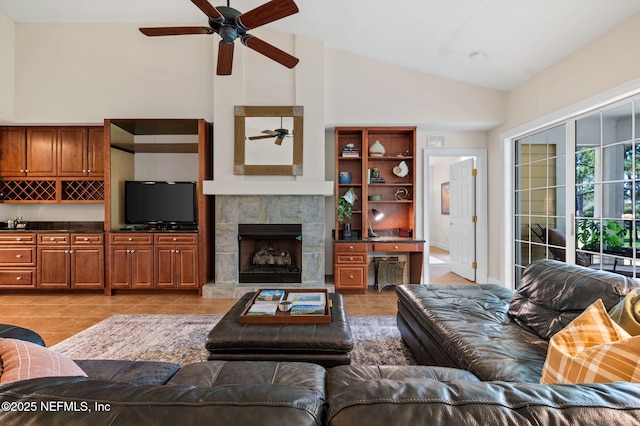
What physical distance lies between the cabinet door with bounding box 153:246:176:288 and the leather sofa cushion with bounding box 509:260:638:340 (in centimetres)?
399

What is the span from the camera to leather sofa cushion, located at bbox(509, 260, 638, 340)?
5.42 ft

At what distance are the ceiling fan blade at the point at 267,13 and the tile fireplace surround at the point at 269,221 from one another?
8.17 feet

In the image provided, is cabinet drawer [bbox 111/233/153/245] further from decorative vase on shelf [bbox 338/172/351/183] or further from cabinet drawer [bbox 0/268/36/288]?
decorative vase on shelf [bbox 338/172/351/183]

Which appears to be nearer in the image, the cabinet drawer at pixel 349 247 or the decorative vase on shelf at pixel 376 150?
the cabinet drawer at pixel 349 247

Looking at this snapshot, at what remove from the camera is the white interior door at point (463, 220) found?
5133mm

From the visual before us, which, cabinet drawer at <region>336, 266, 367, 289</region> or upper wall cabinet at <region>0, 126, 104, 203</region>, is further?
upper wall cabinet at <region>0, 126, 104, 203</region>

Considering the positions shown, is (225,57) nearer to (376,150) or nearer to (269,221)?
(269,221)

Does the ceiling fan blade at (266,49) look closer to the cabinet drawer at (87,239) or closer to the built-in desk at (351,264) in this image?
the built-in desk at (351,264)

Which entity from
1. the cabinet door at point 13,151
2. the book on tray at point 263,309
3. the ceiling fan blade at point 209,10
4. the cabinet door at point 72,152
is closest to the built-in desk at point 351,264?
the book on tray at point 263,309

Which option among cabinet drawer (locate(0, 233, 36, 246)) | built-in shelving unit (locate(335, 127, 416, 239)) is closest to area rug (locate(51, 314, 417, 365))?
built-in shelving unit (locate(335, 127, 416, 239))

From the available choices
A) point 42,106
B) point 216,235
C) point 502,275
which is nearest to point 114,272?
point 216,235

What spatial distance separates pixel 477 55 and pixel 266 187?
10.2ft

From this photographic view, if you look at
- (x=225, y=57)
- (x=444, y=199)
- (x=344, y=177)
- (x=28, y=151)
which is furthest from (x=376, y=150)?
(x=444, y=199)

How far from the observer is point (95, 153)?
4.55 metres
